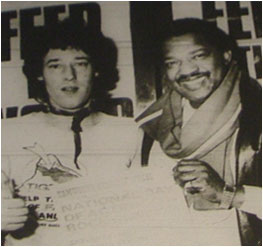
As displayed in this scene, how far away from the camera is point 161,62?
0.86 meters

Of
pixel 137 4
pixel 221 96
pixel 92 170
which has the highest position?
pixel 137 4

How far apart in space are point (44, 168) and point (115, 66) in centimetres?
29

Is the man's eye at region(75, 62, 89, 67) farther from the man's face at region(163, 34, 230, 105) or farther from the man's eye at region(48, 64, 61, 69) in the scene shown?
the man's face at region(163, 34, 230, 105)

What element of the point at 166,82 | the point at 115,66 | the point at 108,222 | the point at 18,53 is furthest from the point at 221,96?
the point at 18,53

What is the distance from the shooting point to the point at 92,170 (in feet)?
2.75

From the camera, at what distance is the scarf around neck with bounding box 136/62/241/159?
0.83 m

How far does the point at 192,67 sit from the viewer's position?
2.79 feet

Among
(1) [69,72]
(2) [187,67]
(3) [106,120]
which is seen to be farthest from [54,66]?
(2) [187,67]

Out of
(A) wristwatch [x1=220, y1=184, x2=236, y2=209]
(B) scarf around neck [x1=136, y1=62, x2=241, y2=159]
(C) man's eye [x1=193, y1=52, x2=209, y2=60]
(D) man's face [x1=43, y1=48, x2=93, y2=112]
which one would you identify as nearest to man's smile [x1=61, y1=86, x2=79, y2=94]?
(D) man's face [x1=43, y1=48, x2=93, y2=112]

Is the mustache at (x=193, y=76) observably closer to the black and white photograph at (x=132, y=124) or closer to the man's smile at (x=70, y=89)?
the black and white photograph at (x=132, y=124)

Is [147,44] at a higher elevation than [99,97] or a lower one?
higher

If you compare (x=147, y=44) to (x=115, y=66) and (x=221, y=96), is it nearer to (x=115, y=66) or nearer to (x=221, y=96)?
(x=115, y=66)

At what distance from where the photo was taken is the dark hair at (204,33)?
0.86 meters

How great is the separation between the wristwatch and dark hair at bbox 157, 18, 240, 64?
30cm
